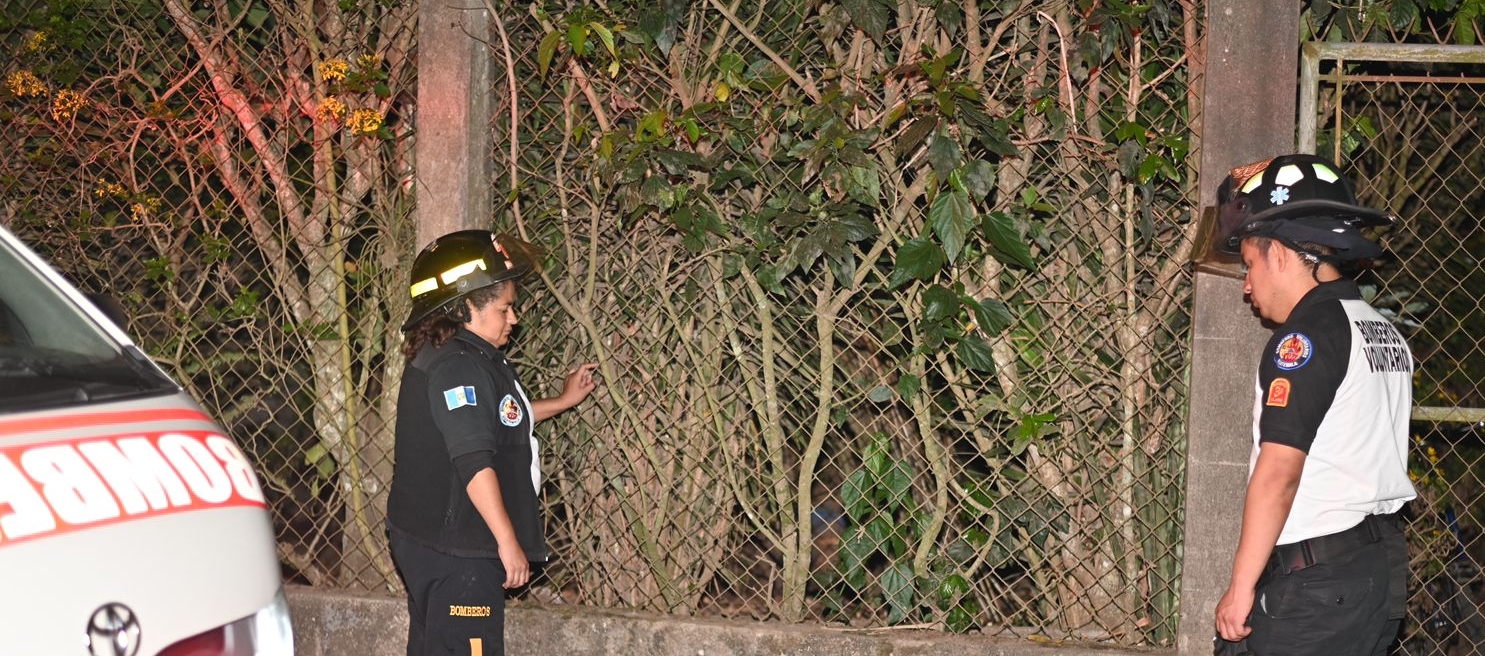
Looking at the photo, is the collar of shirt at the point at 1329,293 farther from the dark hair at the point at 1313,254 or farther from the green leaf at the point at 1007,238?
the green leaf at the point at 1007,238

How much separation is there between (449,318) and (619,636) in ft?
4.62

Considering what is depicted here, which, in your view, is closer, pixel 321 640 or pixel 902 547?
pixel 902 547

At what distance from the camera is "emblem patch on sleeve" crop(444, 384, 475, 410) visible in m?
3.52

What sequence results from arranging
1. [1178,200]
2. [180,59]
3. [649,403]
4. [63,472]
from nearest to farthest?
[63,472] → [1178,200] → [649,403] → [180,59]

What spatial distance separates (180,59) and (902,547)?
136 inches

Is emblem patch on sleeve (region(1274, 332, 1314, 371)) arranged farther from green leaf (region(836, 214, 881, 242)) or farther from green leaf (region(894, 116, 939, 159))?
green leaf (region(836, 214, 881, 242))

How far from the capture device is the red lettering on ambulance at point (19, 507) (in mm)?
1995

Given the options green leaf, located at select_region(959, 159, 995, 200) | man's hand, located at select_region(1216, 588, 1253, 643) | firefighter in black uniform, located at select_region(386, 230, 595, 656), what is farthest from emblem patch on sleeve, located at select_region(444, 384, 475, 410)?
man's hand, located at select_region(1216, 588, 1253, 643)

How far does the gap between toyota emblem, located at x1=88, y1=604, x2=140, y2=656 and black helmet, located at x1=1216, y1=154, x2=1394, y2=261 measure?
2.48 meters

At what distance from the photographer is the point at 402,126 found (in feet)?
15.7

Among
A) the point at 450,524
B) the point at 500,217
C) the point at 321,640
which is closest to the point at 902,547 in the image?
the point at 450,524

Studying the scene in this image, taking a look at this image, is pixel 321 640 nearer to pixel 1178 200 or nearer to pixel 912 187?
pixel 912 187

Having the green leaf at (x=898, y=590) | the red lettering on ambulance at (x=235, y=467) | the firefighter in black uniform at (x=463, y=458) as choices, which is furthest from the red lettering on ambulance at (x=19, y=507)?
the green leaf at (x=898, y=590)

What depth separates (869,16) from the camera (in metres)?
4.02
